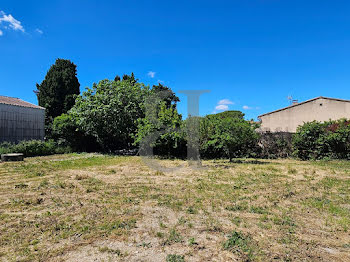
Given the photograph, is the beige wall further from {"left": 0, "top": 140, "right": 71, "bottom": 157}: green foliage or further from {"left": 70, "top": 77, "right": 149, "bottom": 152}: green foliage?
{"left": 0, "top": 140, "right": 71, "bottom": 157}: green foliage

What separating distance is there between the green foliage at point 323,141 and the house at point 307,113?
9153 millimetres

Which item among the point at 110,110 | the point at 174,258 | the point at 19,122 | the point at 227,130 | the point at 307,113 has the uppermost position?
the point at 307,113

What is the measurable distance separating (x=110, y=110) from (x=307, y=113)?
18817 millimetres

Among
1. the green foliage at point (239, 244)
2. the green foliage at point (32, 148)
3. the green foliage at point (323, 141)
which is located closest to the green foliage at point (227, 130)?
the green foliage at point (323, 141)

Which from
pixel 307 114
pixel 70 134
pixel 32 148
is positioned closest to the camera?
pixel 32 148

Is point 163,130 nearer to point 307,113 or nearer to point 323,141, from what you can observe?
point 323,141

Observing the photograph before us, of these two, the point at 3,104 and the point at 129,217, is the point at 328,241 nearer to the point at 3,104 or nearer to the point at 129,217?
the point at 129,217

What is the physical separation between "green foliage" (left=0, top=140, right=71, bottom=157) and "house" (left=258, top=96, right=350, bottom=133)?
19366 millimetres

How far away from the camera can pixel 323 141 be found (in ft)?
39.7

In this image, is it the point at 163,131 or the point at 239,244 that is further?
the point at 163,131

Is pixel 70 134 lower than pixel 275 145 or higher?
higher

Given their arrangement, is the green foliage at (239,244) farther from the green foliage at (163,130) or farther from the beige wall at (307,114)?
the beige wall at (307,114)

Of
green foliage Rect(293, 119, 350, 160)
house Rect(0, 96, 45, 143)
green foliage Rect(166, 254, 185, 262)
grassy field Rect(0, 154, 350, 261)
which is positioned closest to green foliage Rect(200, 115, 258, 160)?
green foliage Rect(293, 119, 350, 160)

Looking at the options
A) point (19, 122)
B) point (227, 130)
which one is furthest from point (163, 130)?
point (19, 122)
